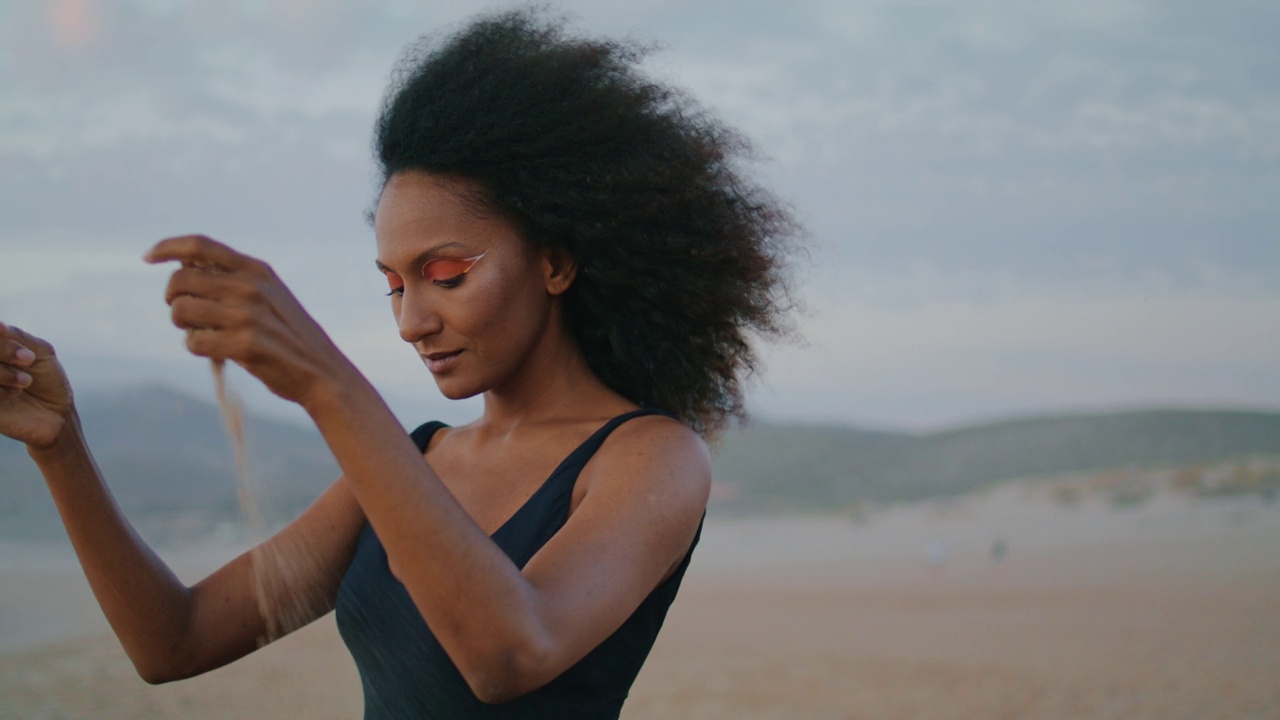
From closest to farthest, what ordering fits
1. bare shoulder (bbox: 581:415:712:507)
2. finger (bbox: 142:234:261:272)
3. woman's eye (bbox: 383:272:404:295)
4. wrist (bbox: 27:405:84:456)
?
finger (bbox: 142:234:261:272) < bare shoulder (bbox: 581:415:712:507) < wrist (bbox: 27:405:84:456) < woman's eye (bbox: 383:272:404:295)

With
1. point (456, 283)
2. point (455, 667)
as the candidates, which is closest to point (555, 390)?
point (456, 283)

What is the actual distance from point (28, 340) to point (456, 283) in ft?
2.40

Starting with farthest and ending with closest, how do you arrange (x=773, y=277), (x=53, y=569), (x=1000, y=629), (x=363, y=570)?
1. (x=53, y=569)
2. (x=1000, y=629)
3. (x=773, y=277)
4. (x=363, y=570)

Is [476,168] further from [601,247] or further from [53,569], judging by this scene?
[53,569]

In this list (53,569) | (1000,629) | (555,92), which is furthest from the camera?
(53,569)

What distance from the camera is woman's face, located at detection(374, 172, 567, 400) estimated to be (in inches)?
84.3

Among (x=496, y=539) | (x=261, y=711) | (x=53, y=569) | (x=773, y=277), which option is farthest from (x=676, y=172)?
(x=53, y=569)

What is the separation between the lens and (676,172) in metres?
2.47

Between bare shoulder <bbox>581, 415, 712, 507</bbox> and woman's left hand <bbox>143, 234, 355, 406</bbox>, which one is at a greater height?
woman's left hand <bbox>143, 234, 355, 406</bbox>

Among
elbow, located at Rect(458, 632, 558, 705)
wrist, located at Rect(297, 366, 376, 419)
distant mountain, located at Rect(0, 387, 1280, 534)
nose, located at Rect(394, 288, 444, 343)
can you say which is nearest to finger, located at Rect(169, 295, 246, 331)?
wrist, located at Rect(297, 366, 376, 419)

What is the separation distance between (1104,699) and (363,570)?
441 inches

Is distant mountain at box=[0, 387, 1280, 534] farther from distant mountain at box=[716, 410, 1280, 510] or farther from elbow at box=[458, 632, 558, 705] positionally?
elbow at box=[458, 632, 558, 705]

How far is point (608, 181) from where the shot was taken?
2400mm

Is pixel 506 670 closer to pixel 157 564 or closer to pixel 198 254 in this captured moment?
pixel 198 254
